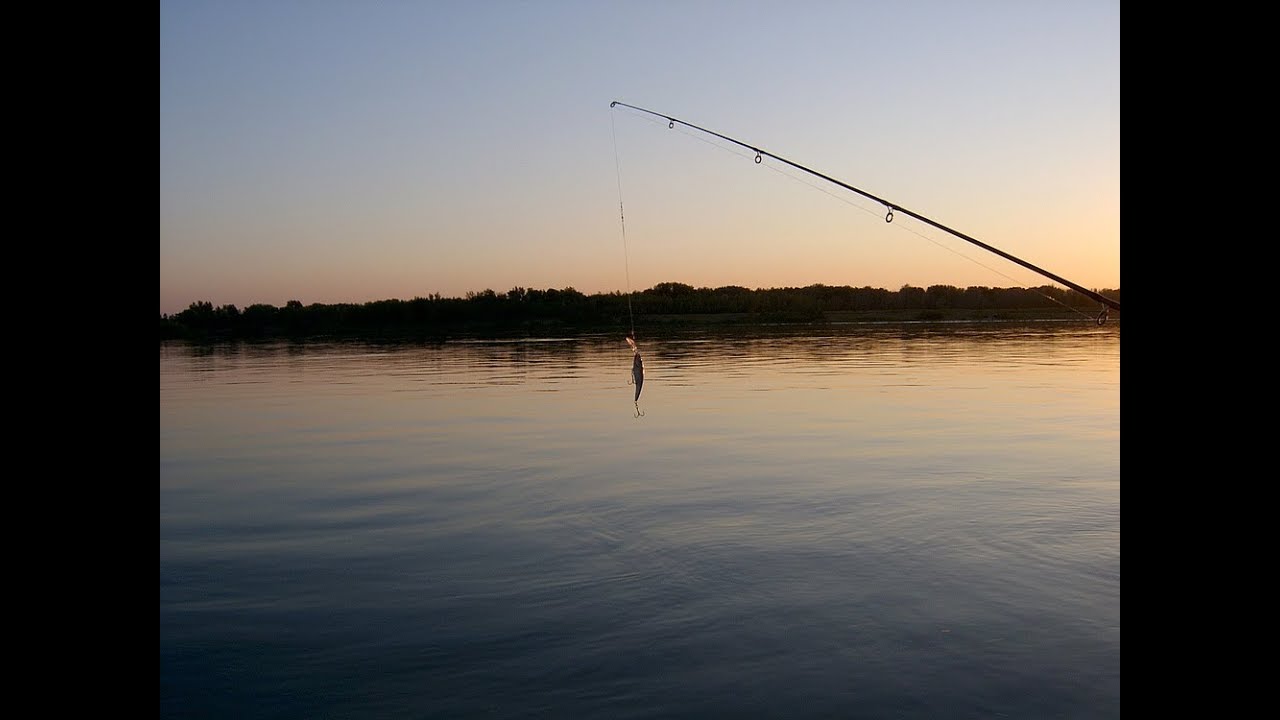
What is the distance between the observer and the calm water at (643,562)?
21.0 feet

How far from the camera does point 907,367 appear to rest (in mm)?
33844

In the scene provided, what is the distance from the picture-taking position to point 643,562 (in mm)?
9391

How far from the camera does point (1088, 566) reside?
29.6 ft

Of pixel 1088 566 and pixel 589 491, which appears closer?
pixel 1088 566

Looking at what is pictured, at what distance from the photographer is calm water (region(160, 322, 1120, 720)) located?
6.39 metres

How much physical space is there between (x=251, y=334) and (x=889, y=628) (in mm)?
72033
